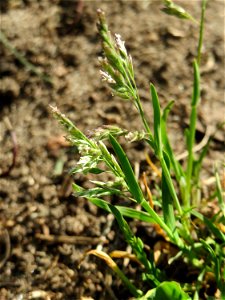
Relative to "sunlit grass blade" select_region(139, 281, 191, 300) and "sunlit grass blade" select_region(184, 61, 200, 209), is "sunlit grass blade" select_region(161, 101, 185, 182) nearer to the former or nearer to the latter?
"sunlit grass blade" select_region(184, 61, 200, 209)

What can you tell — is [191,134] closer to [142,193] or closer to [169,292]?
[142,193]

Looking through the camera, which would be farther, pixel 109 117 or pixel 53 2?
pixel 53 2

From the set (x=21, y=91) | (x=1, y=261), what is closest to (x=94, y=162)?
(x=1, y=261)

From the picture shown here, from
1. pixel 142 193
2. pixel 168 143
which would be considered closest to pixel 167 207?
pixel 142 193

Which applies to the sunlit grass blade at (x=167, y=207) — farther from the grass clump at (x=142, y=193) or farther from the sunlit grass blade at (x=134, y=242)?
the sunlit grass blade at (x=134, y=242)

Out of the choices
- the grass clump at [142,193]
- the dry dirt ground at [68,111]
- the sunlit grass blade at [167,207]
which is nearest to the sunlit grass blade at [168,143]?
the grass clump at [142,193]

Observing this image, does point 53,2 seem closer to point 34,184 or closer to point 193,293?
point 34,184
